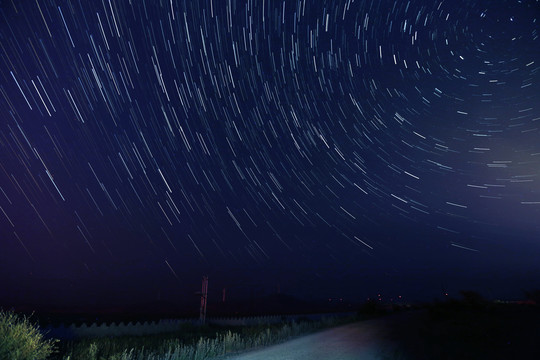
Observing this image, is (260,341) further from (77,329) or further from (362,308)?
(362,308)

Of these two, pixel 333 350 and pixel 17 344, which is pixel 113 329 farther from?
pixel 333 350

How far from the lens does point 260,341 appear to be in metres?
12.3

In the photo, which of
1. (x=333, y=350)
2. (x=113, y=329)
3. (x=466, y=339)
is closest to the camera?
(x=333, y=350)

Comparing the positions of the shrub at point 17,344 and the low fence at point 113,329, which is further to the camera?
the low fence at point 113,329

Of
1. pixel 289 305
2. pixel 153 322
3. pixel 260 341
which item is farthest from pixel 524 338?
pixel 289 305

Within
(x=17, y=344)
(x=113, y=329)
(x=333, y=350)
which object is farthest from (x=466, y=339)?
(x=113, y=329)

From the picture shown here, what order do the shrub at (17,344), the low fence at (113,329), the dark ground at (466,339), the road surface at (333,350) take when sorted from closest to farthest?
the shrub at (17,344) → the dark ground at (466,339) → the road surface at (333,350) → the low fence at (113,329)

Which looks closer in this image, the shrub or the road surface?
the shrub

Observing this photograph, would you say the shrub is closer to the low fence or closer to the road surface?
the road surface

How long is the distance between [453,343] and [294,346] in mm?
5025

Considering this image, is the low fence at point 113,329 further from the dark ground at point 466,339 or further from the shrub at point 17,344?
the dark ground at point 466,339

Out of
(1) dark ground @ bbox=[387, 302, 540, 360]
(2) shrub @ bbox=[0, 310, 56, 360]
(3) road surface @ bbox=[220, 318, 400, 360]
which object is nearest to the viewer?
(2) shrub @ bbox=[0, 310, 56, 360]

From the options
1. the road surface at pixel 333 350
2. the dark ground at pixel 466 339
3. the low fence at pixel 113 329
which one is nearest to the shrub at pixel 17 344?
the road surface at pixel 333 350

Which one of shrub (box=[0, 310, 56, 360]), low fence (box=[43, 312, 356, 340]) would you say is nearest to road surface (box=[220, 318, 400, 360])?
shrub (box=[0, 310, 56, 360])
